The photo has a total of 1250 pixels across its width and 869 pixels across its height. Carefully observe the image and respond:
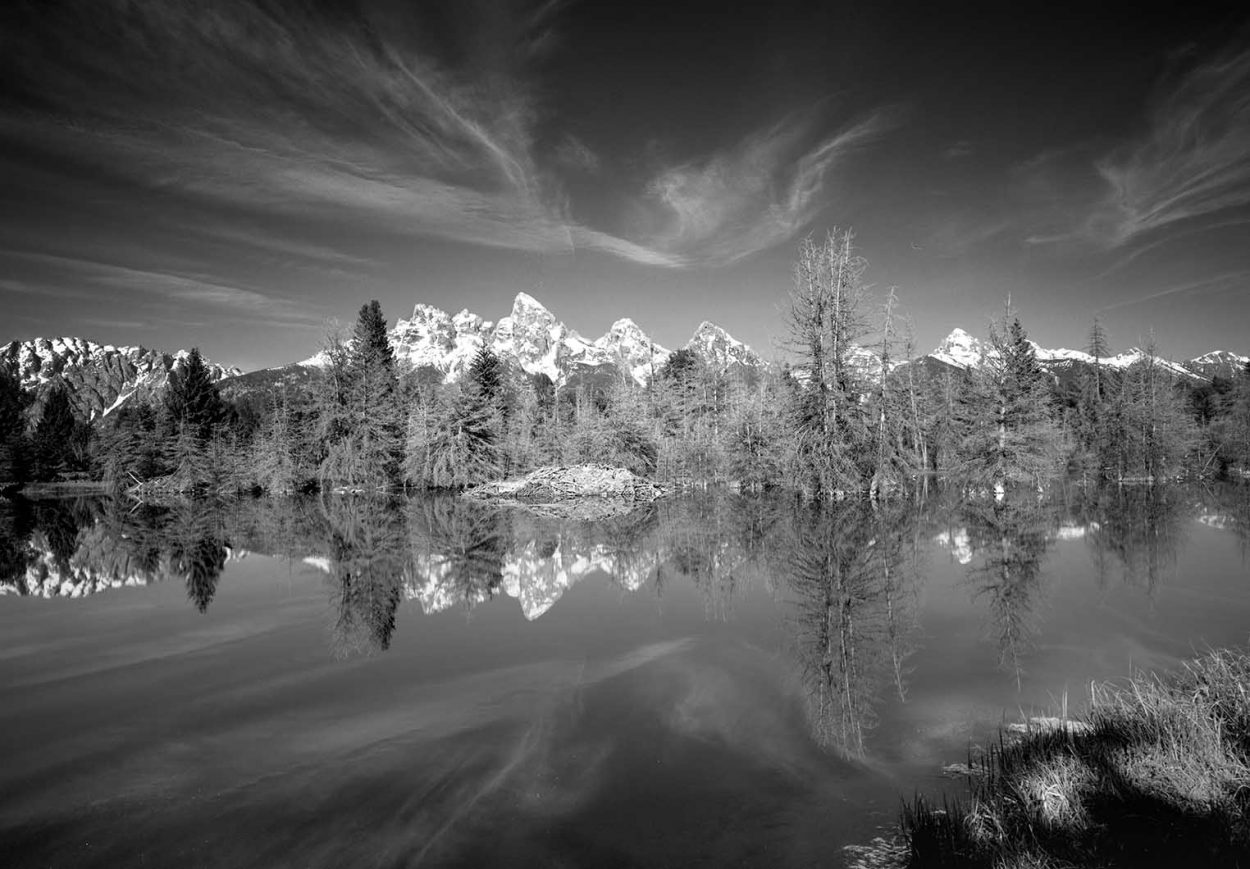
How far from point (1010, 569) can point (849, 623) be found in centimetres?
615

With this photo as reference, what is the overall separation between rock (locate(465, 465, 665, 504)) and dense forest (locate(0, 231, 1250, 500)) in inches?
235

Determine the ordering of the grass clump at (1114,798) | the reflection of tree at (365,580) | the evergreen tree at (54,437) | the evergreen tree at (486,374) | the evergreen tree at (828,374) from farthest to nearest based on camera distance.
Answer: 1. the evergreen tree at (54,437)
2. the evergreen tree at (486,374)
3. the evergreen tree at (828,374)
4. the reflection of tree at (365,580)
5. the grass clump at (1114,798)

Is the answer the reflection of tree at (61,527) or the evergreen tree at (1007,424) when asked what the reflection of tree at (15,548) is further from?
the evergreen tree at (1007,424)

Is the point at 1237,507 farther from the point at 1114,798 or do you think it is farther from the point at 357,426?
the point at 357,426

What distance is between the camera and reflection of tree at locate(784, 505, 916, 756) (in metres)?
5.84

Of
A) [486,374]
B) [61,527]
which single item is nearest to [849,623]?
[61,527]

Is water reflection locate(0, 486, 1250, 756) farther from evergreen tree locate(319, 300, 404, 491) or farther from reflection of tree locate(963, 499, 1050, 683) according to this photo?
evergreen tree locate(319, 300, 404, 491)

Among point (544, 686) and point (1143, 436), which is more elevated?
point (1143, 436)

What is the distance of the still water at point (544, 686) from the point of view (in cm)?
411

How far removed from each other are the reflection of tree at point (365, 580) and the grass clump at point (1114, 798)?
21.9 feet

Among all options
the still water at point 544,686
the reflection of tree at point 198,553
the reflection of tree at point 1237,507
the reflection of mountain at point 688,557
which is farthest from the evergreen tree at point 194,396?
the reflection of tree at point 1237,507

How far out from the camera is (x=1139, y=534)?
685 inches

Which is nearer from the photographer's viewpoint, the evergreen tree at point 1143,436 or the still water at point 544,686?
the still water at point 544,686

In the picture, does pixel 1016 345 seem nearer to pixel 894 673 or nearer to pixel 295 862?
pixel 894 673
